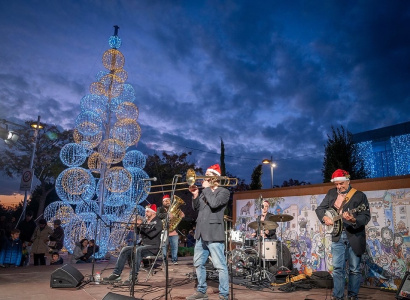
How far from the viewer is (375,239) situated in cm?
705

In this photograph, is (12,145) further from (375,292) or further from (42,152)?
(375,292)

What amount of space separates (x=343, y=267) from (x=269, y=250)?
283 centimetres

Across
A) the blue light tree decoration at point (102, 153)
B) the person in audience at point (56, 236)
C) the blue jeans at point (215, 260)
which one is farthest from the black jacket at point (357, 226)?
the person in audience at point (56, 236)

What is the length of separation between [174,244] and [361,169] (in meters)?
11.2

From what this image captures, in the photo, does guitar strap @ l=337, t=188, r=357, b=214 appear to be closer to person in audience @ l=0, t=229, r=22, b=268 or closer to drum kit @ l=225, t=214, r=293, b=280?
drum kit @ l=225, t=214, r=293, b=280

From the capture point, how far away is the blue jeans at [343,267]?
15.6 ft

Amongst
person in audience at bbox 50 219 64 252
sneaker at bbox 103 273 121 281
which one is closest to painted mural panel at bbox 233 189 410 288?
sneaker at bbox 103 273 121 281

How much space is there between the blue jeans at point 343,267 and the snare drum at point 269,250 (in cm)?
265

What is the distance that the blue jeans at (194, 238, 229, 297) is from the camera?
4488mm

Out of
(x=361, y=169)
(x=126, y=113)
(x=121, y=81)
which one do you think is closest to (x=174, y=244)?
(x=126, y=113)

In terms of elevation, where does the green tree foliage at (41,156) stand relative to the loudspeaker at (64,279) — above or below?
above

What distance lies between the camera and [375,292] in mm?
6246

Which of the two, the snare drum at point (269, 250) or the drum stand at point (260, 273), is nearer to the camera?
the drum stand at point (260, 273)

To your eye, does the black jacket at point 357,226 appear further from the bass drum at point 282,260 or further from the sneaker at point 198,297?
the bass drum at point 282,260
